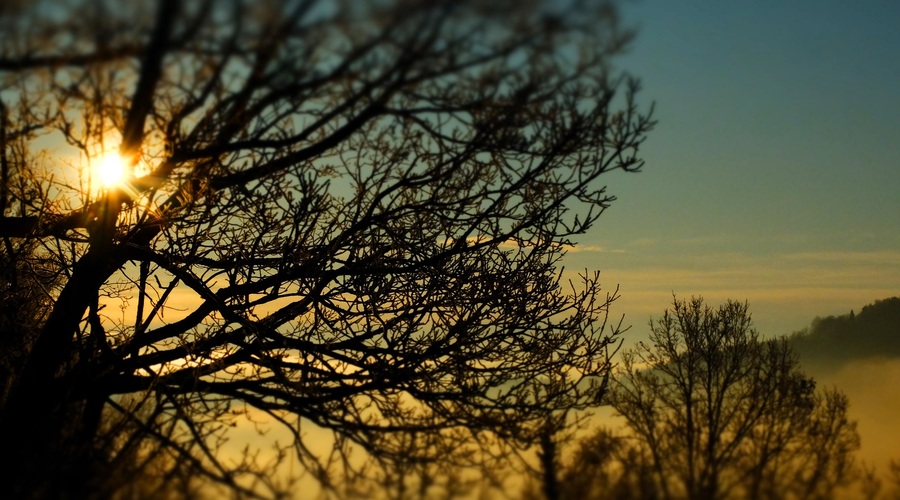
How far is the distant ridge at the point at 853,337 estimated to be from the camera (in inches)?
2734

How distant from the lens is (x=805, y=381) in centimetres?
2462

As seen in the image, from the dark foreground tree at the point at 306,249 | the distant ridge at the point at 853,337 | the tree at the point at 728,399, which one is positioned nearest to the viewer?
the dark foreground tree at the point at 306,249

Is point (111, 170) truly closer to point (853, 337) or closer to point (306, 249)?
point (306, 249)

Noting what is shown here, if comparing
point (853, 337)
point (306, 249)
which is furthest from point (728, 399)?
point (853, 337)

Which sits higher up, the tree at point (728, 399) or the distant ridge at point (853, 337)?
the distant ridge at point (853, 337)

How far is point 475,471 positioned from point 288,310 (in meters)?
3.04

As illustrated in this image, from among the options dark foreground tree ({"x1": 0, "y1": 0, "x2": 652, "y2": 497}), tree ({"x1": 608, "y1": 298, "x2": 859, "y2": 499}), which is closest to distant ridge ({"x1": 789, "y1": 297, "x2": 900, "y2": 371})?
tree ({"x1": 608, "y1": 298, "x2": 859, "y2": 499})

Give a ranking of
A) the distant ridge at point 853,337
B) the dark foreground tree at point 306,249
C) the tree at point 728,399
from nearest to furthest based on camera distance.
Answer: the dark foreground tree at point 306,249
the tree at point 728,399
the distant ridge at point 853,337

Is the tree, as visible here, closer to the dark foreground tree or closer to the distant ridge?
the dark foreground tree

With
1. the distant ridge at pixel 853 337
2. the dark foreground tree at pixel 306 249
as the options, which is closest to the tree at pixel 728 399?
the dark foreground tree at pixel 306 249

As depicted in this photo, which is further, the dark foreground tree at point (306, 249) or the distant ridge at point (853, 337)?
the distant ridge at point (853, 337)

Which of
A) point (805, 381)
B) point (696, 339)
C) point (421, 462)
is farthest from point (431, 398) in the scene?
point (696, 339)

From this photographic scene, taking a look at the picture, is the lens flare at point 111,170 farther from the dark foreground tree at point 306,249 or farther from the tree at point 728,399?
the tree at point 728,399

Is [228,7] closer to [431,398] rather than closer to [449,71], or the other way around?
[449,71]
